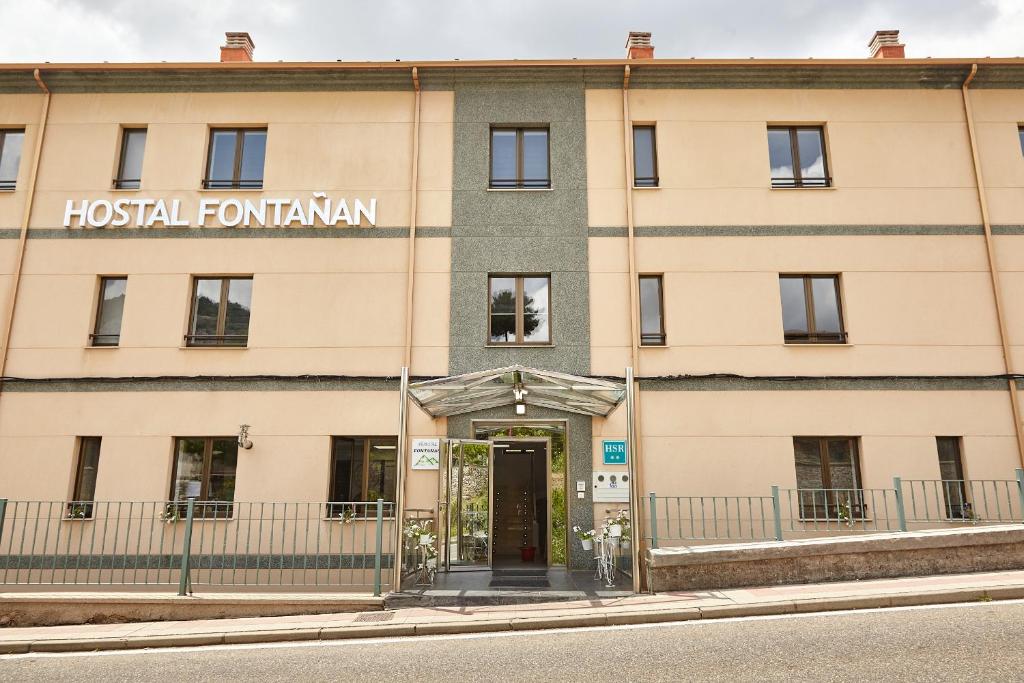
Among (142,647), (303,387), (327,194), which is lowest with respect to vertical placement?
(142,647)

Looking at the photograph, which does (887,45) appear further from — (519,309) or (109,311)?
(109,311)

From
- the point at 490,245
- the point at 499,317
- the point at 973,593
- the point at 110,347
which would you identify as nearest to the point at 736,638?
the point at 973,593

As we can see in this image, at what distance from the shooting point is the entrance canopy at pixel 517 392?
33.7 feet

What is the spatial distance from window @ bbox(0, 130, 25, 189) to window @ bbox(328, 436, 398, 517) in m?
8.55

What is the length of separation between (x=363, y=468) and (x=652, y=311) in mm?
6095

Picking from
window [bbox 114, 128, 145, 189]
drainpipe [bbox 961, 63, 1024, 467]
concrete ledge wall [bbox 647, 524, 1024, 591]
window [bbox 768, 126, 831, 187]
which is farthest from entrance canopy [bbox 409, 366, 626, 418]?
window [bbox 114, 128, 145, 189]

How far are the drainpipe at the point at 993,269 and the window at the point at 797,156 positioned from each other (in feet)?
9.00

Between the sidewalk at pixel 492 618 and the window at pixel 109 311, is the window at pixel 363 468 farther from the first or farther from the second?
the window at pixel 109 311

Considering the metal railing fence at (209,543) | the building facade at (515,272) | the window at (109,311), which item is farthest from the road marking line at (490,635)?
the window at (109,311)

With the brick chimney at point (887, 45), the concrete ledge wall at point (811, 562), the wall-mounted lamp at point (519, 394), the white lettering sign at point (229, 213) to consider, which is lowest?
the concrete ledge wall at point (811, 562)

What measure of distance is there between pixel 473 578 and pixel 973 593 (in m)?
6.88

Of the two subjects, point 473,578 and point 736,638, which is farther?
point 473,578

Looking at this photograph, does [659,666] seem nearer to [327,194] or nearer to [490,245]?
[490,245]

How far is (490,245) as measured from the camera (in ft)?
43.1
